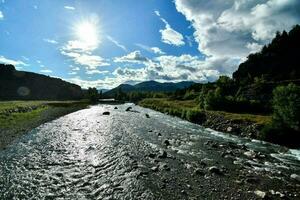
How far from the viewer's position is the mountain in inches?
6176

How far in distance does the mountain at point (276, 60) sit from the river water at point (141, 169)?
4899 inches

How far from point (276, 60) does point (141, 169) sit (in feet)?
556

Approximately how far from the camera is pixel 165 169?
2680cm

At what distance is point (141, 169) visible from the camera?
26656 millimetres

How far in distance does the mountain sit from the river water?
408ft

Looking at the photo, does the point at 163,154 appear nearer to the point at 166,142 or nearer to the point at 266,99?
the point at 166,142

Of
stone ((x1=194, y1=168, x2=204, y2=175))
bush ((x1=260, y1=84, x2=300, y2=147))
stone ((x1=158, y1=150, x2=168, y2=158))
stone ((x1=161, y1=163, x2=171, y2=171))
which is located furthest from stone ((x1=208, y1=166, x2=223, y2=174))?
bush ((x1=260, y1=84, x2=300, y2=147))

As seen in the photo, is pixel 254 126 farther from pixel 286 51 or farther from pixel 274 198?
pixel 286 51

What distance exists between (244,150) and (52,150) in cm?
2592

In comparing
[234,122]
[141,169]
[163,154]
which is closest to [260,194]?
[141,169]

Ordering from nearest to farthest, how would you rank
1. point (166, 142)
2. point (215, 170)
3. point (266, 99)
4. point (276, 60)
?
point (215, 170) → point (166, 142) → point (266, 99) → point (276, 60)

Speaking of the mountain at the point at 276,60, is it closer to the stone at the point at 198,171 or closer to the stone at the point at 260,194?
the stone at the point at 198,171

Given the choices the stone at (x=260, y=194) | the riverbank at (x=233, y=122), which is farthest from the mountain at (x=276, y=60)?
the stone at (x=260, y=194)

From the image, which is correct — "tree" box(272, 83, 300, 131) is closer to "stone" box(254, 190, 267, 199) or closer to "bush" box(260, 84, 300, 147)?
"bush" box(260, 84, 300, 147)
